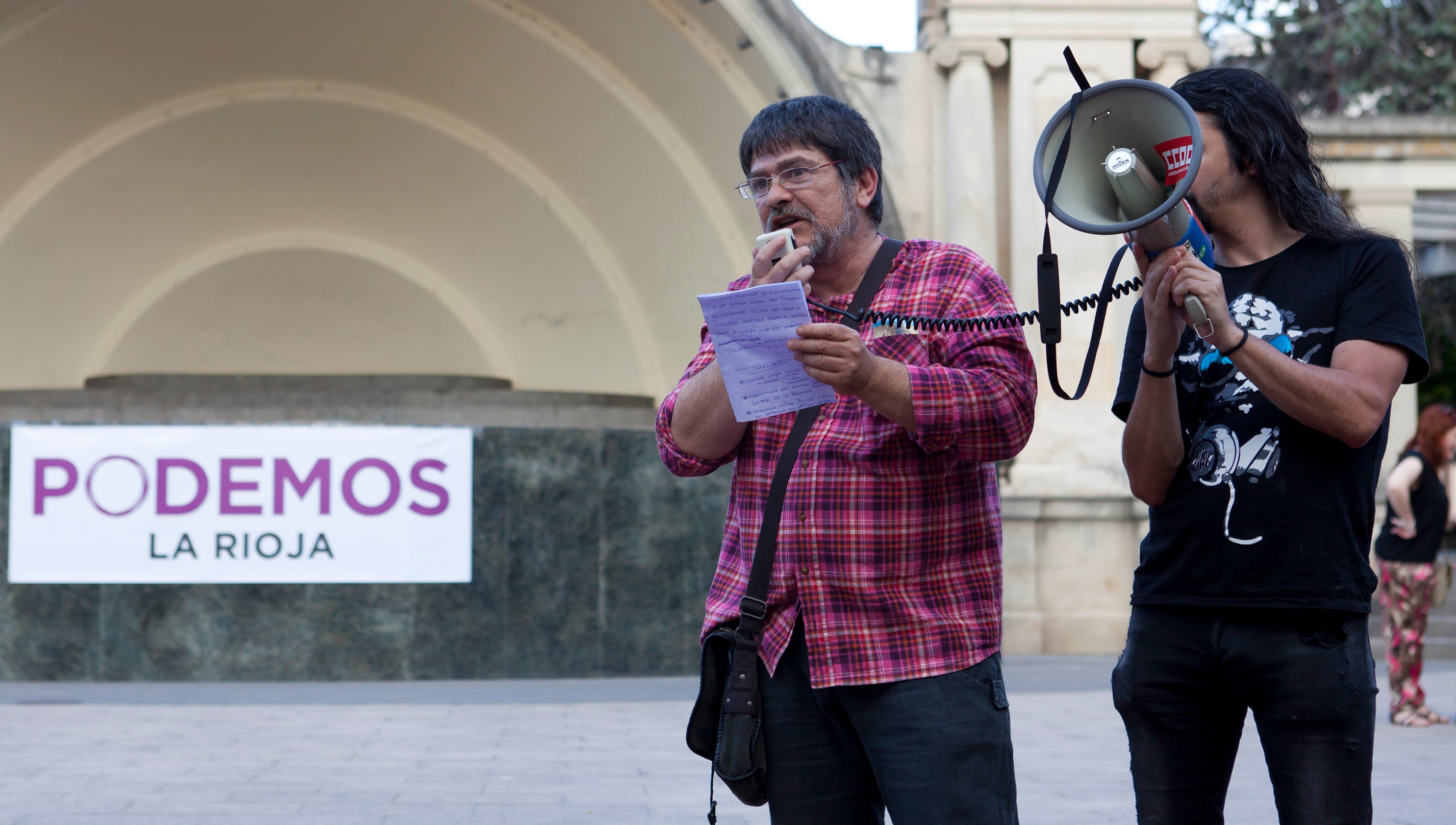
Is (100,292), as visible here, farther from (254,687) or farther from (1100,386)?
(1100,386)

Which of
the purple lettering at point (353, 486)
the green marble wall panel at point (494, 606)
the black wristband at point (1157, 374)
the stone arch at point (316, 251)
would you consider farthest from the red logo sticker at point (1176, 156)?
the stone arch at point (316, 251)

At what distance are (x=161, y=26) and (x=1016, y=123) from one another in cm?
798

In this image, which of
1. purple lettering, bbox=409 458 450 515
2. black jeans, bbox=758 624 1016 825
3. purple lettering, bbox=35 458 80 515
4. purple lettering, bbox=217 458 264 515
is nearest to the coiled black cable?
black jeans, bbox=758 624 1016 825

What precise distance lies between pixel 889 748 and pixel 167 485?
27.0 feet

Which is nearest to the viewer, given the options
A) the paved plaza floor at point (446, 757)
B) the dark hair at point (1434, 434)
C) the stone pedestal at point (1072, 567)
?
the paved plaza floor at point (446, 757)

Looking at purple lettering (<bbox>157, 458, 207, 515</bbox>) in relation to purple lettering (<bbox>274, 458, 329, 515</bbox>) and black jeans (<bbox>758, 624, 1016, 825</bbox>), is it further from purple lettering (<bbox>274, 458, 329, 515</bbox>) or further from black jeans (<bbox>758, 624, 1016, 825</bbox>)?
black jeans (<bbox>758, 624, 1016, 825</bbox>)

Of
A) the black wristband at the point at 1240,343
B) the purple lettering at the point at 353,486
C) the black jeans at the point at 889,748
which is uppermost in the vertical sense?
the black wristband at the point at 1240,343

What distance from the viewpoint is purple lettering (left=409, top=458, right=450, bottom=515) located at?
32.5ft

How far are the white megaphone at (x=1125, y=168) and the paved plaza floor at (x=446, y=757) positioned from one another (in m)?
3.59

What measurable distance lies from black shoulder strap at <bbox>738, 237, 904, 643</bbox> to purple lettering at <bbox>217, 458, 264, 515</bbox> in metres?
7.72

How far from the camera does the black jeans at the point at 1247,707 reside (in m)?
2.63

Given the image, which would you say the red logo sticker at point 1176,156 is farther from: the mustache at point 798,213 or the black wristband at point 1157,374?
the mustache at point 798,213

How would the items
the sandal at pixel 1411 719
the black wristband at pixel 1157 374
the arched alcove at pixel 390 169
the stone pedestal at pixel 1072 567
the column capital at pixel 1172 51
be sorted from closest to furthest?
the black wristband at pixel 1157 374 → the sandal at pixel 1411 719 → the stone pedestal at pixel 1072 567 → the column capital at pixel 1172 51 → the arched alcove at pixel 390 169

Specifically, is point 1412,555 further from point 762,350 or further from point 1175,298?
point 762,350
